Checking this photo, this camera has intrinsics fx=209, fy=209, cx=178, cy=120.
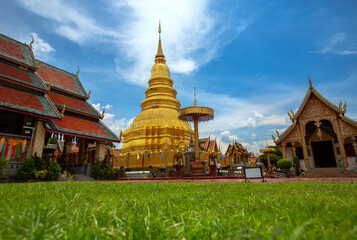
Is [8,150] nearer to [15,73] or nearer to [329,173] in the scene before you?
[15,73]

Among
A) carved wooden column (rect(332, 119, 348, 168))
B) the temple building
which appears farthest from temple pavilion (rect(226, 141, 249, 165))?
carved wooden column (rect(332, 119, 348, 168))

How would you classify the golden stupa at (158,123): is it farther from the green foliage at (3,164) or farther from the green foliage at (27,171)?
the green foliage at (3,164)

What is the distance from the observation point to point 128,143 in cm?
2505

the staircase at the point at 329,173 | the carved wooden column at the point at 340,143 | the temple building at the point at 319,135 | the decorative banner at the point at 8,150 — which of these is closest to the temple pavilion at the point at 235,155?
the temple building at the point at 319,135

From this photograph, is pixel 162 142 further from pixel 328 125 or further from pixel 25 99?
pixel 328 125

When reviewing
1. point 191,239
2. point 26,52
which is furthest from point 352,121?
point 26,52

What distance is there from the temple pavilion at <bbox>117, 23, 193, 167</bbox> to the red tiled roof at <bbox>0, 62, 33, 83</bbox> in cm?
1114

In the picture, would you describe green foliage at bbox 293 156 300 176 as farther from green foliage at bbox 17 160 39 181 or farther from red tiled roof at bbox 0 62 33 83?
red tiled roof at bbox 0 62 33 83

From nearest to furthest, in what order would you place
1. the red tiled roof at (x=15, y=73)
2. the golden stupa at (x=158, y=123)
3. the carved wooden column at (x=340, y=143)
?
the red tiled roof at (x=15, y=73)
the carved wooden column at (x=340, y=143)
the golden stupa at (x=158, y=123)

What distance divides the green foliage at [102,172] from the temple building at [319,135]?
42.9 feet

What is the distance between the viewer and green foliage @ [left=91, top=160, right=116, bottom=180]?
13.9 meters

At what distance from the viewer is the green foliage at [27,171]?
32.4 feet

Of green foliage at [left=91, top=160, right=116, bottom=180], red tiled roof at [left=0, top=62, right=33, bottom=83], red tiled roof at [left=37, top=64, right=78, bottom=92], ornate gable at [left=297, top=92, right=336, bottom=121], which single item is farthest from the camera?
red tiled roof at [left=37, top=64, right=78, bottom=92]

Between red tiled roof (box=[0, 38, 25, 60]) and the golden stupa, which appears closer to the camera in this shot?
red tiled roof (box=[0, 38, 25, 60])
